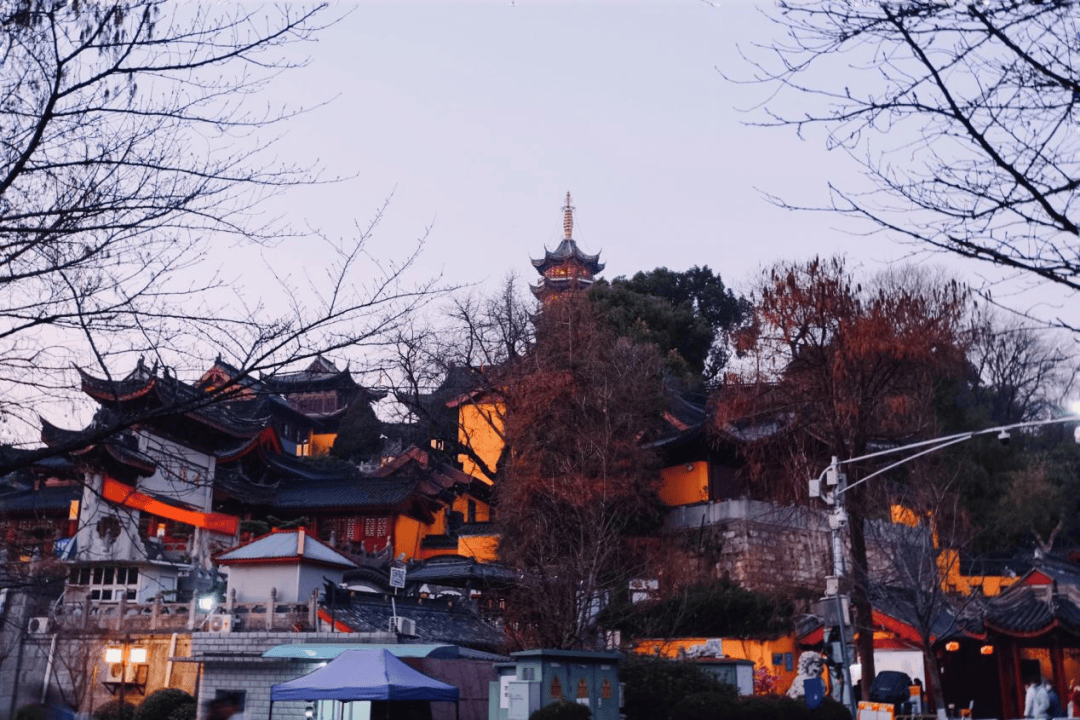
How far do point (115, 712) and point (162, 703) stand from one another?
2.45 metres

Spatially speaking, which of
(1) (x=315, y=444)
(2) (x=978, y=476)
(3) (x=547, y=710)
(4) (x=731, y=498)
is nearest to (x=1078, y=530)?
(2) (x=978, y=476)

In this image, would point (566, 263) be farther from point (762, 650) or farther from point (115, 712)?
point (115, 712)

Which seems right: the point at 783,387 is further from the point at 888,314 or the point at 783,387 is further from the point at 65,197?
the point at 65,197

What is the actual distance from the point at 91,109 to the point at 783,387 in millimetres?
17591

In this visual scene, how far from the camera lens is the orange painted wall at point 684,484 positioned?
35.9 metres

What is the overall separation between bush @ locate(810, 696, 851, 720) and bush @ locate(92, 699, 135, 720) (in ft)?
52.7

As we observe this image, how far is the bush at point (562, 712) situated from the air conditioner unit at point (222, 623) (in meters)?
11.5

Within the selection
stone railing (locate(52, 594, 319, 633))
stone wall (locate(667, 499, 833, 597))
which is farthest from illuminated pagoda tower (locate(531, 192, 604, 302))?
stone railing (locate(52, 594, 319, 633))

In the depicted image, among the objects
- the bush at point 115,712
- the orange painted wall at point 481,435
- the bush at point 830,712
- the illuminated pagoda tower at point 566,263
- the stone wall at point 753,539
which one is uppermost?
the illuminated pagoda tower at point 566,263

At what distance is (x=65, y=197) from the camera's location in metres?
6.76

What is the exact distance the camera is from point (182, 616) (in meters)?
27.0

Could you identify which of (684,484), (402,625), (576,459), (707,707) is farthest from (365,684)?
(684,484)

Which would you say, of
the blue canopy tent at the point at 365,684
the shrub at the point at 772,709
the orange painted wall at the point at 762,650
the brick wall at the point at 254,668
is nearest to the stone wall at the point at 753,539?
the orange painted wall at the point at 762,650

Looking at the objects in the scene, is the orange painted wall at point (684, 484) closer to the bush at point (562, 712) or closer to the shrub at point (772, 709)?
the shrub at point (772, 709)
